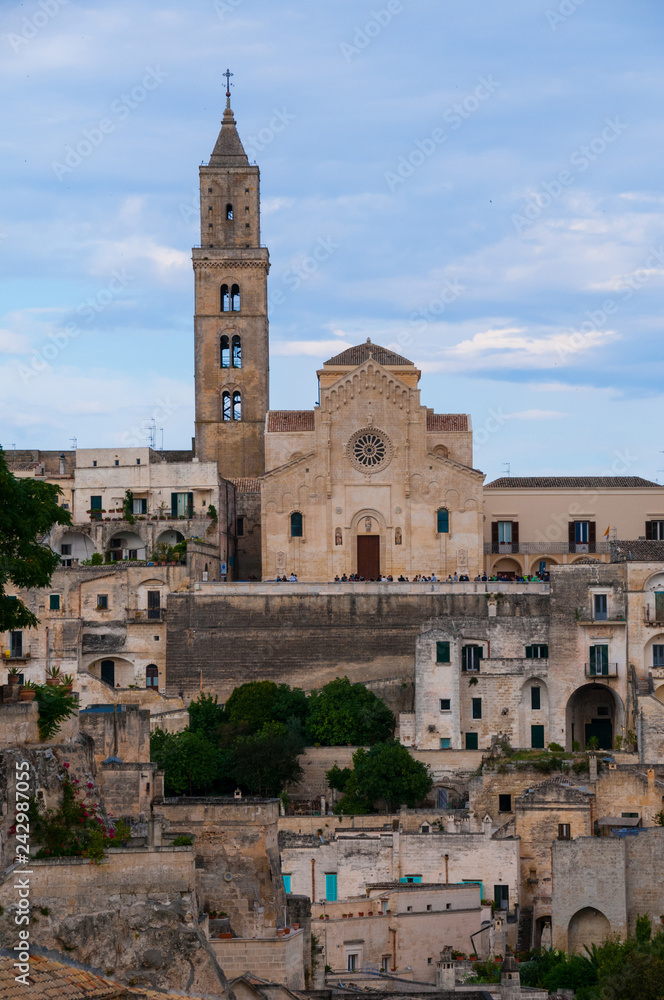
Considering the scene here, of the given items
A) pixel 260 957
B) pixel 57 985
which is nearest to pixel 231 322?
pixel 260 957

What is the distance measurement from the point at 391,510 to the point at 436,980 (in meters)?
28.5

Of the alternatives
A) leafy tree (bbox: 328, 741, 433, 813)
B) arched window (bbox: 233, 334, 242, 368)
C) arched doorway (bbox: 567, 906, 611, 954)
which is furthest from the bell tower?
arched doorway (bbox: 567, 906, 611, 954)

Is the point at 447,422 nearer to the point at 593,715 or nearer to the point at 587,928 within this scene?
the point at 593,715

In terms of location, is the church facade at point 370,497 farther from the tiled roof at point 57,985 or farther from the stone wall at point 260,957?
the tiled roof at point 57,985

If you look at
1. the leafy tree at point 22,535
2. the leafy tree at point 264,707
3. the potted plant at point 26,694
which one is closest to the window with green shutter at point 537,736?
the leafy tree at point 264,707

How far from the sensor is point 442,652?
54.5m

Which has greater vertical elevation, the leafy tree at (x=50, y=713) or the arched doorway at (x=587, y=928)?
the leafy tree at (x=50, y=713)

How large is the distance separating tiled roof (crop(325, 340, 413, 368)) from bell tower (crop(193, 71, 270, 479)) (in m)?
4.62

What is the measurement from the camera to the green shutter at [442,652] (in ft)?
179

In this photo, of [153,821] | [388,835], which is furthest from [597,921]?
[153,821]

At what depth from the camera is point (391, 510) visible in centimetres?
6378

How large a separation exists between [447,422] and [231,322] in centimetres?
1162

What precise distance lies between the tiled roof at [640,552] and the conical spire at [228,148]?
1123 inches

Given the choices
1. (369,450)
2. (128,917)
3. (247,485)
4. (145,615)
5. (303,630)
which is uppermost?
(369,450)
